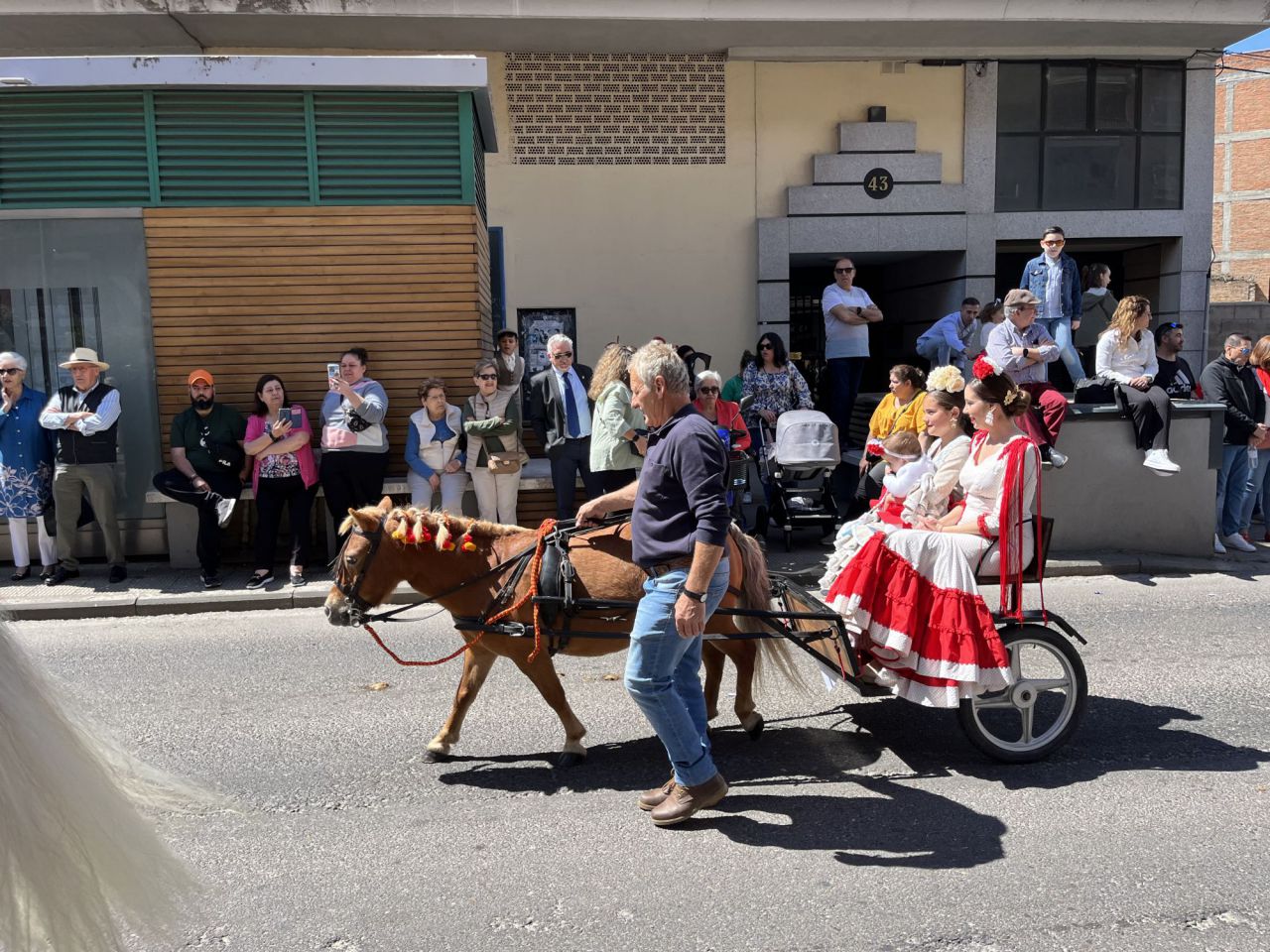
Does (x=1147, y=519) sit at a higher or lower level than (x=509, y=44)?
lower

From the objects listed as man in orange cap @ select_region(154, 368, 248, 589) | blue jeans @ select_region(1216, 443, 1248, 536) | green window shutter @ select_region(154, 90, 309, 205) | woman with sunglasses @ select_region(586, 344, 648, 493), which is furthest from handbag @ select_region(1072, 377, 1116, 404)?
man in orange cap @ select_region(154, 368, 248, 589)

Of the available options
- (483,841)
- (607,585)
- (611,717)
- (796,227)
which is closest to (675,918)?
(483,841)

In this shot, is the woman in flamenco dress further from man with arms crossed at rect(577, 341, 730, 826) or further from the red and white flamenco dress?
man with arms crossed at rect(577, 341, 730, 826)

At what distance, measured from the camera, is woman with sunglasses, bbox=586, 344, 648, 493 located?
910 centimetres

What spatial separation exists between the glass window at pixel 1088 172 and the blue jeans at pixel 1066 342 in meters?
4.71

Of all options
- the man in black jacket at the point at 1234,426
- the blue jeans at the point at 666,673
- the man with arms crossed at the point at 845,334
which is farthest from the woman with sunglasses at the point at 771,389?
the blue jeans at the point at 666,673

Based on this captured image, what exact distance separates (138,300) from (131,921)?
9.94m

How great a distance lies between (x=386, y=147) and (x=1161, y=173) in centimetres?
1181

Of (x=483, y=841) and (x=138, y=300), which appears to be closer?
(x=483, y=841)

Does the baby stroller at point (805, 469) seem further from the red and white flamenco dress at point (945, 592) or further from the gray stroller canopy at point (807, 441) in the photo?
the red and white flamenco dress at point (945, 592)

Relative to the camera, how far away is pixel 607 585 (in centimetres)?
503

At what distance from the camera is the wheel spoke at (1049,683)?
4992 millimetres

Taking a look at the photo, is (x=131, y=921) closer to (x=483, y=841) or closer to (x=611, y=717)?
(x=483, y=841)

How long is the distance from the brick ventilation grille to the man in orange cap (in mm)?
6225
